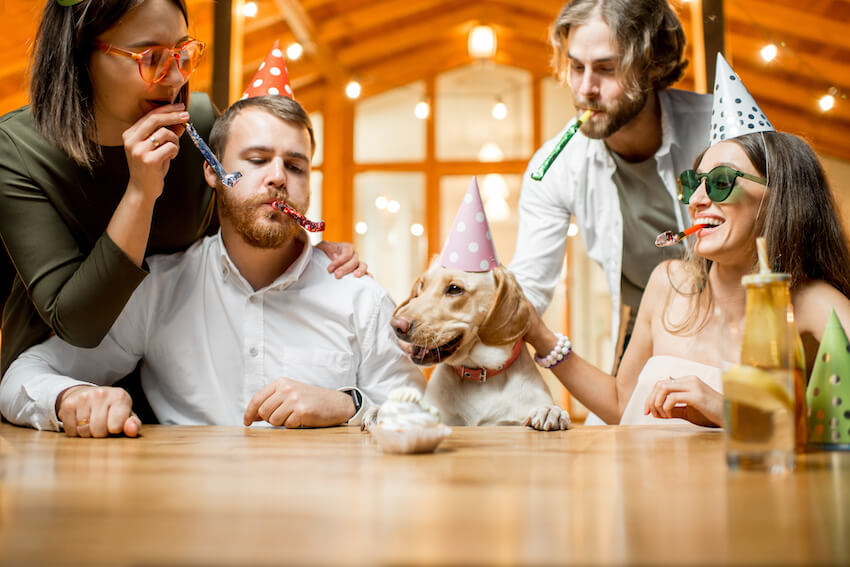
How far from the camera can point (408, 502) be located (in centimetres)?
74

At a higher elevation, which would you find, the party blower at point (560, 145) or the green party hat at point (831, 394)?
the party blower at point (560, 145)

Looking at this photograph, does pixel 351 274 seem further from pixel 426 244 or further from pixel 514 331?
pixel 426 244

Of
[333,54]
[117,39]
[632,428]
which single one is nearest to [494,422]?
[632,428]

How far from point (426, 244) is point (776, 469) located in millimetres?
7363

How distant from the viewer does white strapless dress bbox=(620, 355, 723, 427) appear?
164cm

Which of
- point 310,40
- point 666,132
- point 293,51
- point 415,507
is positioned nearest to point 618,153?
point 666,132

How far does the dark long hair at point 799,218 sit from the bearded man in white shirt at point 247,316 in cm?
98

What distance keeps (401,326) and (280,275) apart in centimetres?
45

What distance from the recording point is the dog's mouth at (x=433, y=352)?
178cm

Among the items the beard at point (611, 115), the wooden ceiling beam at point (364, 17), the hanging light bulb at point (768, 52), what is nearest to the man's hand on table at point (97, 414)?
the beard at point (611, 115)

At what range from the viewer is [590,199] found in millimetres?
2428

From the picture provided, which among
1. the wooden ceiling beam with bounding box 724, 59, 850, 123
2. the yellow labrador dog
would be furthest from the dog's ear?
the wooden ceiling beam with bounding box 724, 59, 850, 123

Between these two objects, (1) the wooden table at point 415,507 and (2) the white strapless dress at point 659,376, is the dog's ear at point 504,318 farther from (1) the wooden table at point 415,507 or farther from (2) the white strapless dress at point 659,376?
(1) the wooden table at point 415,507

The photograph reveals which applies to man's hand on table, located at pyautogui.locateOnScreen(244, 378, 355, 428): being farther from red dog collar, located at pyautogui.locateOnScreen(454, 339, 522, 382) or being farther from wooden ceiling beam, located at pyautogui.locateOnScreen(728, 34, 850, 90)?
wooden ceiling beam, located at pyautogui.locateOnScreen(728, 34, 850, 90)
